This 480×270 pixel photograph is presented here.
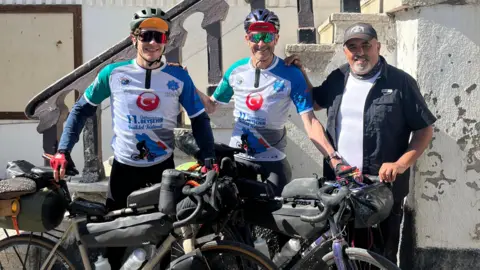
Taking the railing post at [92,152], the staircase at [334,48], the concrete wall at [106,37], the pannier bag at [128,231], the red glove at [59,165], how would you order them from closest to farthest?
the pannier bag at [128,231] < the red glove at [59,165] < the staircase at [334,48] < the railing post at [92,152] < the concrete wall at [106,37]

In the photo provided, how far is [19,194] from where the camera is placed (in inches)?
135

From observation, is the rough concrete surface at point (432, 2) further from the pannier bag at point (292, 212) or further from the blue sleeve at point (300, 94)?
the pannier bag at point (292, 212)

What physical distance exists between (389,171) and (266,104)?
0.90m

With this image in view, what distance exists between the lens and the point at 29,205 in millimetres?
3436

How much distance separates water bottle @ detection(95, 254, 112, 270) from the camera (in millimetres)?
3553

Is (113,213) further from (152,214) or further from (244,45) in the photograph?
(244,45)

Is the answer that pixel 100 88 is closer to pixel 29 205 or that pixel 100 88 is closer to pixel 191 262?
pixel 29 205

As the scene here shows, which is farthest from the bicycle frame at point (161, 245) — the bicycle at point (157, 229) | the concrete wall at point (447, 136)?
the concrete wall at point (447, 136)

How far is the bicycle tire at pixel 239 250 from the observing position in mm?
3176

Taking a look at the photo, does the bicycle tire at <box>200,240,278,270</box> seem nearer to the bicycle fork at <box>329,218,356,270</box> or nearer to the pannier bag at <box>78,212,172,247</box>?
the pannier bag at <box>78,212,172,247</box>

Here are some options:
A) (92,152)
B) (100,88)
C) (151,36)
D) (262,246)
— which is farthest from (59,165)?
(262,246)

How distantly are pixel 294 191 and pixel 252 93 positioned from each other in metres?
0.85

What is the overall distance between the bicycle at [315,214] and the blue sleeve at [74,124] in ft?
3.17

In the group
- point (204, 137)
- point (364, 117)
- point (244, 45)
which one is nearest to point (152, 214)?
point (204, 137)
